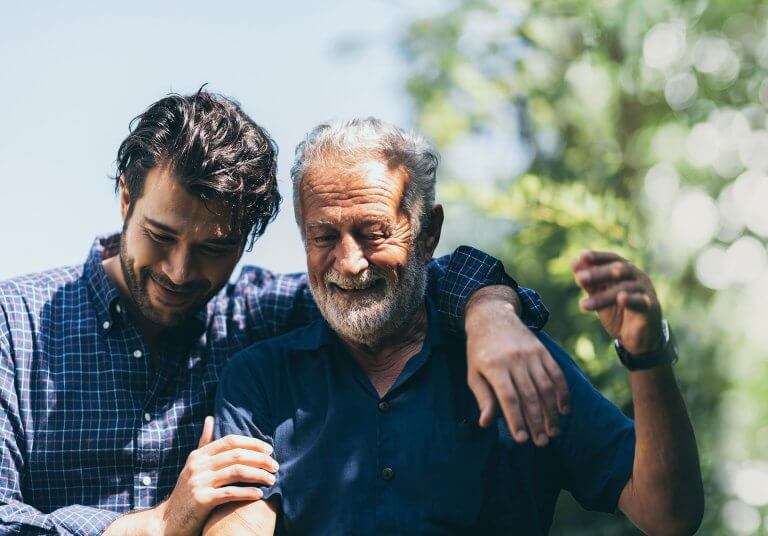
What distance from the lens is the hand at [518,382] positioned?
1908 mm

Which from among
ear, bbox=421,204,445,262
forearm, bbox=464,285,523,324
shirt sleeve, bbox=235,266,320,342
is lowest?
shirt sleeve, bbox=235,266,320,342

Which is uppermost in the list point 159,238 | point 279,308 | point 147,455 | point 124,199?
point 124,199

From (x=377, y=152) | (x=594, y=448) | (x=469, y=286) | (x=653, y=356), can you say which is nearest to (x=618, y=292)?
(x=653, y=356)

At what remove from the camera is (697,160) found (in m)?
3.68

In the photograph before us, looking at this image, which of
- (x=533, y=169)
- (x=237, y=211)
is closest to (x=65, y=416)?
(x=237, y=211)

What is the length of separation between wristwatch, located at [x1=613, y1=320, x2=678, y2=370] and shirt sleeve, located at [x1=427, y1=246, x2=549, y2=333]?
0.48m

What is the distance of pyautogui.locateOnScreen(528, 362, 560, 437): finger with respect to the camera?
1907 millimetres

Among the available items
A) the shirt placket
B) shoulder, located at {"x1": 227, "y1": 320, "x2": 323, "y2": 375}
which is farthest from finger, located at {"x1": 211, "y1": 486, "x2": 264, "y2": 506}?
the shirt placket

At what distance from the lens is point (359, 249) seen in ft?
8.05

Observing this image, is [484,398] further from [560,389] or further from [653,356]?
[653,356]

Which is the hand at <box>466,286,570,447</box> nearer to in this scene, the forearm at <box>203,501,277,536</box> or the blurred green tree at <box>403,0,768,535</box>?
the forearm at <box>203,501,277,536</box>

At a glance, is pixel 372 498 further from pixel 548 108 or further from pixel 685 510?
pixel 548 108

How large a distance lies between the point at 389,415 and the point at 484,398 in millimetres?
492

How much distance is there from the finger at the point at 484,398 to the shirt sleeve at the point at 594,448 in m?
0.43
